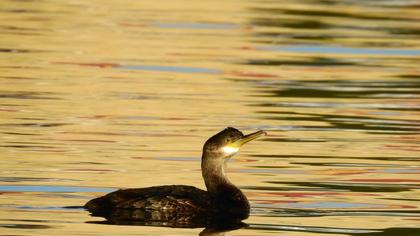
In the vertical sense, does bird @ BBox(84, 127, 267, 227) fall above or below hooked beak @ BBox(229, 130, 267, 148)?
below

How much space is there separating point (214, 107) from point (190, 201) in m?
6.78

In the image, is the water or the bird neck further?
the water

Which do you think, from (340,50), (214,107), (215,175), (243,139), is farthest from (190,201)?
(340,50)

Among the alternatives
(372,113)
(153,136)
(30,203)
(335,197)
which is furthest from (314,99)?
(30,203)

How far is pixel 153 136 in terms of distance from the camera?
56.7ft

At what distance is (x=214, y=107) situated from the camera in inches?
766

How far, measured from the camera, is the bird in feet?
40.8

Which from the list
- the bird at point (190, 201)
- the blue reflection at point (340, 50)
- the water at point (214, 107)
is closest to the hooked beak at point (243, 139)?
the bird at point (190, 201)

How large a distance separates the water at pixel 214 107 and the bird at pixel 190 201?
0.67 ft

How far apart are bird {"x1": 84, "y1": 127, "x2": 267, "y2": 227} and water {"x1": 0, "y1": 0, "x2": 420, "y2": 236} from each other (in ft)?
0.67

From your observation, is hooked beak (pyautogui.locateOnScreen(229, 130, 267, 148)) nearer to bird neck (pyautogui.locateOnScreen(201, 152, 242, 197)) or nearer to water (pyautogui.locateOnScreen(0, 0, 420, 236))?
bird neck (pyautogui.locateOnScreen(201, 152, 242, 197))

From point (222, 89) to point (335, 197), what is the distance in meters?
7.16

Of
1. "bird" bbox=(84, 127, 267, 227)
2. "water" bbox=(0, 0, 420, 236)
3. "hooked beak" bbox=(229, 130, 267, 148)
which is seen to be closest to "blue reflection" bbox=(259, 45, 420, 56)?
"water" bbox=(0, 0, 420, 236)

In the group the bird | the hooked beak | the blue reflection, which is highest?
the blue reflection
